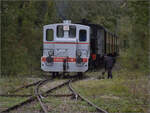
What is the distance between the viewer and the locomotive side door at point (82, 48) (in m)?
15.8

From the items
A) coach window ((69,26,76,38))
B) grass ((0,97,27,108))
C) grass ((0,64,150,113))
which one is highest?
coach window ((69,26,76,38))

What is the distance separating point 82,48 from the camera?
1639 cm

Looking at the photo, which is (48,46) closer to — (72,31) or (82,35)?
(72,31)

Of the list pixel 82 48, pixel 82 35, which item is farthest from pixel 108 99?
pixel 82 35

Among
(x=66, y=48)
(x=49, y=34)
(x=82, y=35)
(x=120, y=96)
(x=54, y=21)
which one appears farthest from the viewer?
(x=54, y=21)

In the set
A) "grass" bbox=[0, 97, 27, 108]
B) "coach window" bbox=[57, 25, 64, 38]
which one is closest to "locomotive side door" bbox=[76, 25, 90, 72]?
"coach window" bbox=[57, 25, 64, 38]

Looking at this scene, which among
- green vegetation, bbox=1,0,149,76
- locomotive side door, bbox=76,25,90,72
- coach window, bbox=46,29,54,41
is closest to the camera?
locomotive side door, bbox=76,25,90,72

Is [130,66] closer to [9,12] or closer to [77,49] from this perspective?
[77,49]

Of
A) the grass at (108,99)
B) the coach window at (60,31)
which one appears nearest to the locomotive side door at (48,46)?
the coach window at (60,31)

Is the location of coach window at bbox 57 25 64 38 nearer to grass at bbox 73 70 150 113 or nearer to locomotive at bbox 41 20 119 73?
locomotive at bbox 41 20 119 73

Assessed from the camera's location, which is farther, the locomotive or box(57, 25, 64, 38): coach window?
box(57, 25, 64, 38): coach window

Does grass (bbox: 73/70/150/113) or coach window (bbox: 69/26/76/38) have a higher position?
coach window (bbox: 69/26/76/38)

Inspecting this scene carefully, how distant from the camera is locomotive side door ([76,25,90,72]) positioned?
15789mm

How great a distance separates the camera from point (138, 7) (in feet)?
61.3
